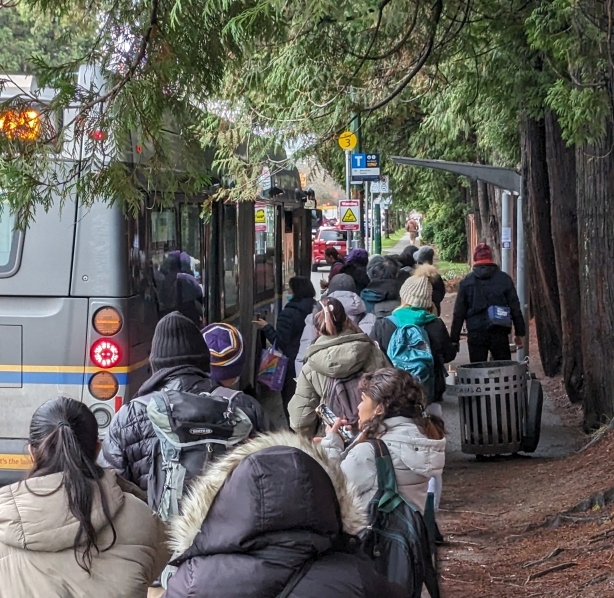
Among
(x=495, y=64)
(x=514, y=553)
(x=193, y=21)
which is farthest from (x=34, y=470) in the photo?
(x=495, y=64)

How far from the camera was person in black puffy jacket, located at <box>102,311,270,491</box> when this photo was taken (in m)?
4.25

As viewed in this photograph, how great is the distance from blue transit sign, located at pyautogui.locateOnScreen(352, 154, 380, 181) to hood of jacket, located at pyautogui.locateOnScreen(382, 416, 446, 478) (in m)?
16.9

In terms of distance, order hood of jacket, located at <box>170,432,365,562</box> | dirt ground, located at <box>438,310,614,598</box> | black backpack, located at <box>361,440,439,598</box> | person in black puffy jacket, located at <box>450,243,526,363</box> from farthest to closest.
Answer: person in black puffy jacket, located at <box>450,243,526,363</box> → dirt ground, located at <box>438,310,614,598</box> → black backpack, located at <box>361,440,439,598</box> → hood of jacket, located at <box>170,432,365,562</box>

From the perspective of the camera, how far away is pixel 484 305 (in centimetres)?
1065

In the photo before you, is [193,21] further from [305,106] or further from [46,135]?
[305,106]

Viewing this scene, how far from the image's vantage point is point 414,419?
4.52 meters

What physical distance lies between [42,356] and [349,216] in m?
15.9

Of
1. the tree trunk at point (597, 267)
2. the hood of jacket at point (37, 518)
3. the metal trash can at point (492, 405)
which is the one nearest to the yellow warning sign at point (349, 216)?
the tree trunk at point (597, 267)

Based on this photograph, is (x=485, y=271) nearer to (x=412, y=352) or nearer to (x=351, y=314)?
(x=351, y=314)

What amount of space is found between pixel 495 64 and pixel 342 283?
14.0 ft

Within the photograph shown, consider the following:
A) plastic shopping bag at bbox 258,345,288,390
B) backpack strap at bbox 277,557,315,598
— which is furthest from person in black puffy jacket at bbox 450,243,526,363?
backpack strap at bbox 277,557,315,598

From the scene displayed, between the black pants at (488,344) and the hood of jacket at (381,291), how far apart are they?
1.15 m

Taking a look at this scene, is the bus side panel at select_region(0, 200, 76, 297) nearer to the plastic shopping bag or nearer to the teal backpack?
the teal backpack

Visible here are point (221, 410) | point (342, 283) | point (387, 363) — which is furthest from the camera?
point (342, 283)
